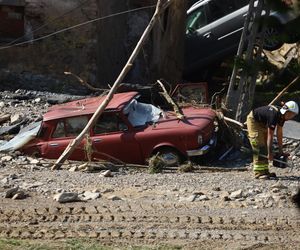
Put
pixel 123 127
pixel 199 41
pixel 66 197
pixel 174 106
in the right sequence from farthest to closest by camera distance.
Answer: pixel 199 41 → pixel 174 106 → pixel 123 127 → pixel 66 197

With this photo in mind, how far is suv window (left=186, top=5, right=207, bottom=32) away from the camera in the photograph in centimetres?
2028

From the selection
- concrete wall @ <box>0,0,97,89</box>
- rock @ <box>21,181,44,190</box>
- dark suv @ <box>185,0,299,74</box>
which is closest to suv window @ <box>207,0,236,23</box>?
dark suv @ <box>185,0,299,74</box>

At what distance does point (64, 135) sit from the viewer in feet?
45.8

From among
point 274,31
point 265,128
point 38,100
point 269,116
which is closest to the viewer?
point 274,31

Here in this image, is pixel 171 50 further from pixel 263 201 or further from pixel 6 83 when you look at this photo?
pixel 263 201

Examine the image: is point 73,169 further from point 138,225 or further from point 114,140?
point 138,225

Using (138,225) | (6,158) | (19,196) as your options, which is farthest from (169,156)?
(138,225)

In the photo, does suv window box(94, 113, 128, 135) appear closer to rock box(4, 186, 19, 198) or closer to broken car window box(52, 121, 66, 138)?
broken car window box(52, 121, 66, 138)

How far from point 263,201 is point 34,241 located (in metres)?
3.68

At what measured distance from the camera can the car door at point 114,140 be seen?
13.7 meters

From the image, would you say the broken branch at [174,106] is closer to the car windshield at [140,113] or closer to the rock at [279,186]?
the car windshield at [140,113]

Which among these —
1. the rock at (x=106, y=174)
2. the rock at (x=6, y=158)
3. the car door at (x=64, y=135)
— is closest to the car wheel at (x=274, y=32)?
the rock at (x=106, y=174)

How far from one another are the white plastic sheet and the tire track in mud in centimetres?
471

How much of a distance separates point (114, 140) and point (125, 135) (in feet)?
0.73
